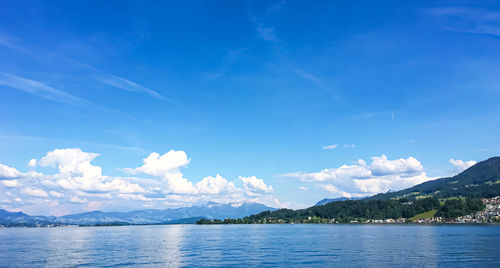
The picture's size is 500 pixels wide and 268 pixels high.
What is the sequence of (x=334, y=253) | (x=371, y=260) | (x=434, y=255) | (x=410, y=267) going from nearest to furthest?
(x=410, y=267), (x=371, y=260), (x=434, y=255), (x=334, y=253)

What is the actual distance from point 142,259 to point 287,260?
33.5 metres

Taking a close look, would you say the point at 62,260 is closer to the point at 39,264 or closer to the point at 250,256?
the point at 39,264

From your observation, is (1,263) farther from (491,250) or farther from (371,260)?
(491,250)

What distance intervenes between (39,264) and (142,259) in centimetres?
2093

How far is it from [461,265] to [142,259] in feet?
219

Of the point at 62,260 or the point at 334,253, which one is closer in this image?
the point at 62,260

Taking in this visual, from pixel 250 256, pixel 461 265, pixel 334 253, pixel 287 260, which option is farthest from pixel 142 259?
pixel 461 265

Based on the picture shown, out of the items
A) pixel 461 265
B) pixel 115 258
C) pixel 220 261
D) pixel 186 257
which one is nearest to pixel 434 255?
pixel 461 265

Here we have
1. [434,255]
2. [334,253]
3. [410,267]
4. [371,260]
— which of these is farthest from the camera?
[334,253]

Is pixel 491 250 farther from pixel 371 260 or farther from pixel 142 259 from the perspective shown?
pixel 142 259

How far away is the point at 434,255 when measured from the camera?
3216 inches

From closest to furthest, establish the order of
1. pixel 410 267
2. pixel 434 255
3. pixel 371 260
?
pixel 410 267 < pixel 371 260 < pixel 434 255

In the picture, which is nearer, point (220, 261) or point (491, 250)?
point (220, 261)

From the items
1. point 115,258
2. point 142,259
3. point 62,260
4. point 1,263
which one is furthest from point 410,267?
point 1,263
